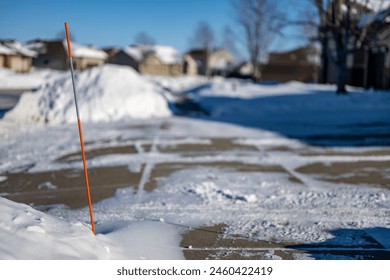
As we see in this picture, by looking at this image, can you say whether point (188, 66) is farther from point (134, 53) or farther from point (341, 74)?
point (341, 74)

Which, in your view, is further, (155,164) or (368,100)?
(368,100)

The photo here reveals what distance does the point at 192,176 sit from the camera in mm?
7387

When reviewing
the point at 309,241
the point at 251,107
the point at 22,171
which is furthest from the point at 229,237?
the point at 251,107

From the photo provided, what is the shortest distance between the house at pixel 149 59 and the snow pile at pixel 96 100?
45855mm

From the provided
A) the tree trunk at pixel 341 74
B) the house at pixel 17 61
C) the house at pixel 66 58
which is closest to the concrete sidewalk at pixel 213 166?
the tree trunk at pixel 341 74

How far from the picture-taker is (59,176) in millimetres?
7676

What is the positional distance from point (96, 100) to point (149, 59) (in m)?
52.2

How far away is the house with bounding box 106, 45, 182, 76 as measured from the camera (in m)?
63.8

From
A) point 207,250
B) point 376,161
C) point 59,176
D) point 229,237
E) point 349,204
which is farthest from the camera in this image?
point 376,161

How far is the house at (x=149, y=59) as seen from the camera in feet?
209

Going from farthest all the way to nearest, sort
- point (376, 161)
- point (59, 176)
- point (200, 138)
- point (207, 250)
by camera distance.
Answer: point (200, 138) < point (376, 161) < point (59, 176) < point (207, 250)

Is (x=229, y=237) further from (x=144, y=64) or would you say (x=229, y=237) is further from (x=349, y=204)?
(x=144, y=64)

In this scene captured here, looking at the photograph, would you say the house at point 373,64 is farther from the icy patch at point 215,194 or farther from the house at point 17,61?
the house at point 17,61

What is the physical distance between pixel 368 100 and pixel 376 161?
1058 cm
